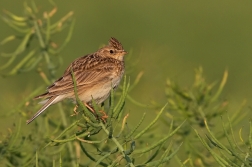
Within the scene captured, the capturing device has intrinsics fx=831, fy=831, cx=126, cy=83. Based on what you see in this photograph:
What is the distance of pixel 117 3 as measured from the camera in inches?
1053

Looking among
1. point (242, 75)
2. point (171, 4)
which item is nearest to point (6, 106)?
point (242, 75)

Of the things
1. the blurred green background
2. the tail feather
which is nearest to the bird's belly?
the tail feather

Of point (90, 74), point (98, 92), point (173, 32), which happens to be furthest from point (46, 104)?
point (173, 32)

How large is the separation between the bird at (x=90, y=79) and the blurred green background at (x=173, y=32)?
22.9 feet

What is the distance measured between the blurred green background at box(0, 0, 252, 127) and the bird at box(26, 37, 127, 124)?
275 inches

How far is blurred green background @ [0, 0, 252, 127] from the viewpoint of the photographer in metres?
19.9

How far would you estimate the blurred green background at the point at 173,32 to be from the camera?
1991 centimetres

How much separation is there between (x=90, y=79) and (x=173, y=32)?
14574 mm

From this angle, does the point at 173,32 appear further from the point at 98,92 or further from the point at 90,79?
the point at 98,92

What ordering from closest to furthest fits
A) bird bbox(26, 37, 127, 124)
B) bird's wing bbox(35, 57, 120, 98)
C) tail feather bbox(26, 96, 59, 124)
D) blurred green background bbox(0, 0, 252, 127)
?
1. tail feather bbox(26, 96, 59, 124)
2. bird bbox(26, 37, 127, 124)
3. bird's wing bbox(35, 57, 120, 98)
4. blurred green background bbox(0, 0, 252, 127)

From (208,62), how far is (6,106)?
12663 mm

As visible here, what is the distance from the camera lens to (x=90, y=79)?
9367 millimetres

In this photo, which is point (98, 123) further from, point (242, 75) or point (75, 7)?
point (75, 7)

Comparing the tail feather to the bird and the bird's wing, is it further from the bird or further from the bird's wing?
the bird's wing
